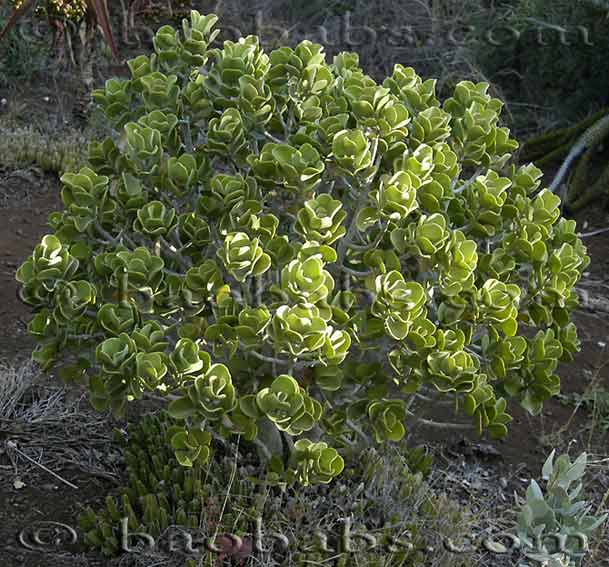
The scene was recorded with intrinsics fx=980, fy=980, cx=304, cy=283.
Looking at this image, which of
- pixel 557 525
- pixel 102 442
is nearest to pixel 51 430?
pixel 102 442

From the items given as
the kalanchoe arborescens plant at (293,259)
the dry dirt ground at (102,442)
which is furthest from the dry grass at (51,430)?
the kalanchoe arborescens plant at (293,259)

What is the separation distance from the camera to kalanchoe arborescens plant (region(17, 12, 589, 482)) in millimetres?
2695

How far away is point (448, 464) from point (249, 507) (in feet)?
3.33

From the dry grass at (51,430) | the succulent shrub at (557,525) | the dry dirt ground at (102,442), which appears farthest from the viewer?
the dry grass at (51,430)

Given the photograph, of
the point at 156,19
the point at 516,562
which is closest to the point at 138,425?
the point at 516,562

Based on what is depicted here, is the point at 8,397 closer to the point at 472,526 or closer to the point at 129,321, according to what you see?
the point at 129,321

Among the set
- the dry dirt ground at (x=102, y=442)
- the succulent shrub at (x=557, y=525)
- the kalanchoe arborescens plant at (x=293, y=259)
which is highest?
the kalanchoe arborescens plant at (x=293, y=259)

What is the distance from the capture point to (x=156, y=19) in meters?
9.48

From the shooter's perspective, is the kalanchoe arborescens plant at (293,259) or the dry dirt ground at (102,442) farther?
the dry dirt ground at (102,442)

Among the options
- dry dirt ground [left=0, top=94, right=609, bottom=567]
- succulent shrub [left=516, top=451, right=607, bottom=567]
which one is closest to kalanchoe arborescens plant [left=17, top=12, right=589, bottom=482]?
succulent shrub [left=516, top=451, right=607, bottom=567]

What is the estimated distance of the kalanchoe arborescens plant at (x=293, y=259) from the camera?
8.84 feet

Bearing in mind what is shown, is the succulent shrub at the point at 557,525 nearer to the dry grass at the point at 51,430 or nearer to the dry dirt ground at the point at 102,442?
the dry dirt ground at the point at 102,442

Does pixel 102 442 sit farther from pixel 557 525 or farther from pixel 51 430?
pixel 557 525

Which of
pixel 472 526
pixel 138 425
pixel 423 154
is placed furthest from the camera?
pixel 138 425
